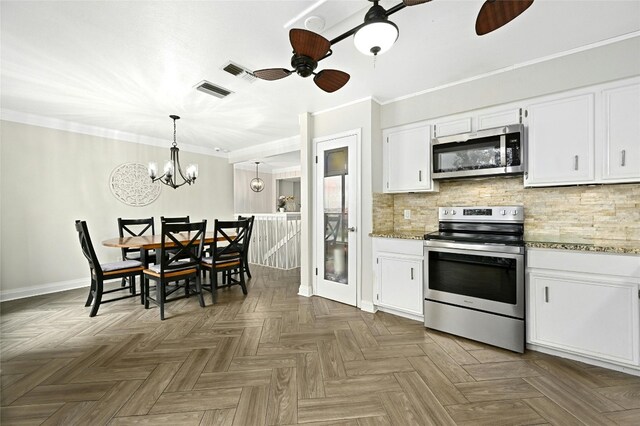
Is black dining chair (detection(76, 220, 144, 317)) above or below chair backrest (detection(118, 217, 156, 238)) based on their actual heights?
below

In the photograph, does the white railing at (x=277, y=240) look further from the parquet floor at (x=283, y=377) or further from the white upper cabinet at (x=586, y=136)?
the white upper cabinet at (x=586, y=136)

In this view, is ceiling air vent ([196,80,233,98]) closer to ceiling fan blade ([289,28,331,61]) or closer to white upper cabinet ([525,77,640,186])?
ceiling fan blade ([289,28,331,61])

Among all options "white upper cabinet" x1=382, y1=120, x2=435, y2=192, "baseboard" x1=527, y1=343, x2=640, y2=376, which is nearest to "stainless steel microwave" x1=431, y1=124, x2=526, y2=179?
"white upper cabinet" x1=382, y1=120, x2=435, y2=192

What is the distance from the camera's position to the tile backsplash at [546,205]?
2230 mm

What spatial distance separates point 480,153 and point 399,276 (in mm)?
1468

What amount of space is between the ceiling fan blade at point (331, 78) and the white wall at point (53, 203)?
4.21 metres

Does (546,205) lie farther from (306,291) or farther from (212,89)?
(212,89)

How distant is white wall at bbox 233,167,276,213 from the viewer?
8.03 metres

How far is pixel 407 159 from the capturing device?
3.08 meters

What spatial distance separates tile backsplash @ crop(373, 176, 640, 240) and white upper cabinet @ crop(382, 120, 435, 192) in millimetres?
251

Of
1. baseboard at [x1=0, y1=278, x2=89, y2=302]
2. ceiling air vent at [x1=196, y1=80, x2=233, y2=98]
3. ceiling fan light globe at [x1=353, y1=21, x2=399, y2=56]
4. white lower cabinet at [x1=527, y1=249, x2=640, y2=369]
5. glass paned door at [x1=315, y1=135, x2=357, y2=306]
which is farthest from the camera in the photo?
baseboard at [x1=0, y1=278, x2=89, y2=302]

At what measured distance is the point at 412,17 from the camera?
1.85m

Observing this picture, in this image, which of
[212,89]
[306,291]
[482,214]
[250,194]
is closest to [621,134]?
[482,214]

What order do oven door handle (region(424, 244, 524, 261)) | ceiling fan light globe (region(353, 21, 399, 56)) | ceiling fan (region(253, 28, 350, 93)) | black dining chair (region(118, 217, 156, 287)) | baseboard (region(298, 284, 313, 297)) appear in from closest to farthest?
ceiling fan light globe (region(353, 21, 399, 56)), ceiling fan (region(253, 28, 350, 93)), oven door handle (region(424, 244, 524, 261)), baseboard (region(298, 284, 313, 297)), black dining chair (region(118, 217, 156, 287))
